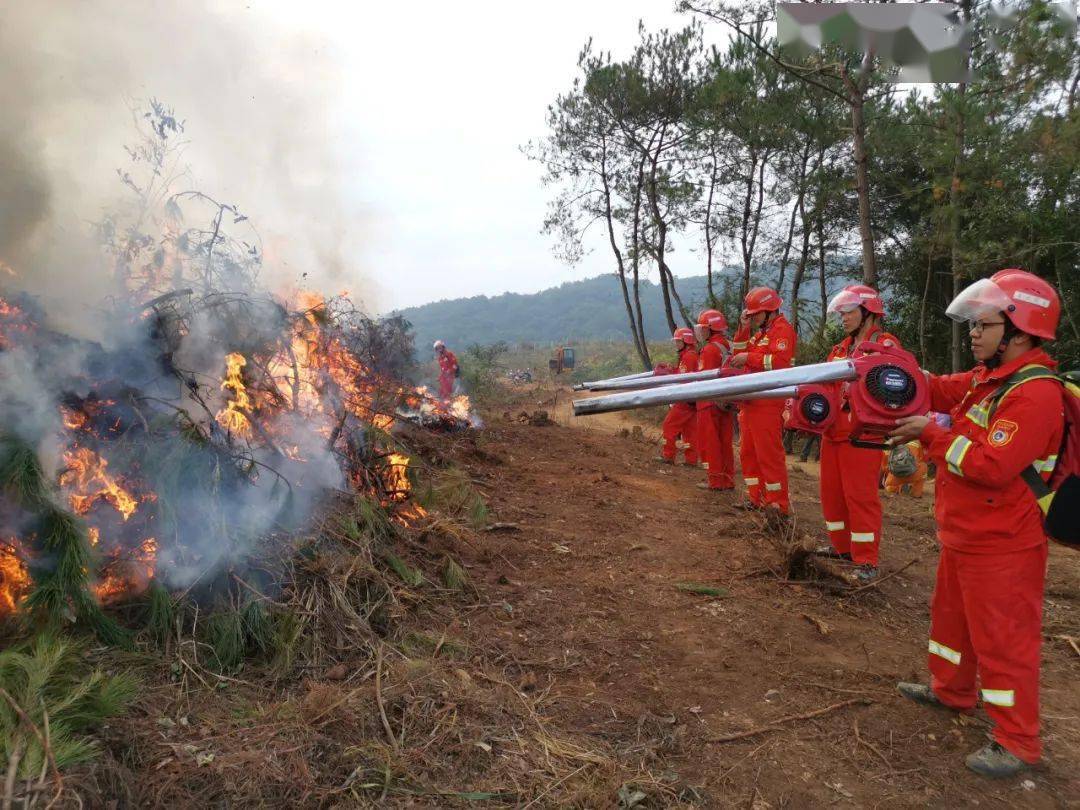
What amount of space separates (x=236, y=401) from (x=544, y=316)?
9336cm

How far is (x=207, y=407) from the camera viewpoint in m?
4.30

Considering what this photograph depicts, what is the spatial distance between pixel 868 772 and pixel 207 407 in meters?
4.35

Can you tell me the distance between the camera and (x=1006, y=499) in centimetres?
299

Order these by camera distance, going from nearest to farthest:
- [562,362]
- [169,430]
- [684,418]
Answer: [169,430], [684,418], [562,362]

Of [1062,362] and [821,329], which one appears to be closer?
[1062,362]

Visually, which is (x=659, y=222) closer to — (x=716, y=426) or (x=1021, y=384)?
(x=716, y=426)

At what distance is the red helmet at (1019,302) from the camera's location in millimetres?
2950

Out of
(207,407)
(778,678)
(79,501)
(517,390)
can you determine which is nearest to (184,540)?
(79,501)

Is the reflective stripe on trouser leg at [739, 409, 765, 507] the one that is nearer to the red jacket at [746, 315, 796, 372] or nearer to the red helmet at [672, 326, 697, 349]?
the red jacket at [746, 315, 796, 372]

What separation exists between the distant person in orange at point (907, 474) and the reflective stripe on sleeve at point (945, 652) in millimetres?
6210

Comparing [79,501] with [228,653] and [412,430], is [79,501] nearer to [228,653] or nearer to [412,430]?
[228,653]

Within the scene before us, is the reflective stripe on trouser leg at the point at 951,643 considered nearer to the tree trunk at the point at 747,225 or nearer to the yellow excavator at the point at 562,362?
the tree trunk at the point at 747,225

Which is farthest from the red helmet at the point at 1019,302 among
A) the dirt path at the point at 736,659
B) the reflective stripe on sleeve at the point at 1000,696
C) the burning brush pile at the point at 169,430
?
the burning brush pile at the point at 169,430

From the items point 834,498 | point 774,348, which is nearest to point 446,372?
point 774,348
